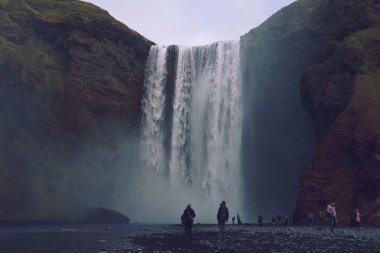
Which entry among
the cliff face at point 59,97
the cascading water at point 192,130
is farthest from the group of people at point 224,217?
the cliff face at point 59,97

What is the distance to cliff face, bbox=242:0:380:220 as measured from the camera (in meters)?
42.8

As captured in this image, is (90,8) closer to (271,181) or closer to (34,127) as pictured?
(34,127)

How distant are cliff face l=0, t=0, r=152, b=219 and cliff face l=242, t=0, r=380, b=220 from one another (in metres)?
17.7

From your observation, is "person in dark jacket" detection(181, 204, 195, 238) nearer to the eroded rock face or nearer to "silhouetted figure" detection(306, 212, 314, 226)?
"silhouetted figure" detection(306, 212, 314, 226)

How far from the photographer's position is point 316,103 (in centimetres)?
5022

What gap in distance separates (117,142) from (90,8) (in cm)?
2159

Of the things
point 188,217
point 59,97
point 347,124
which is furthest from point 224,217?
point 59,97

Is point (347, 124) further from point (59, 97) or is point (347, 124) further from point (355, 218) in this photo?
point (59, 97)

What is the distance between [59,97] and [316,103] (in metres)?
31.4

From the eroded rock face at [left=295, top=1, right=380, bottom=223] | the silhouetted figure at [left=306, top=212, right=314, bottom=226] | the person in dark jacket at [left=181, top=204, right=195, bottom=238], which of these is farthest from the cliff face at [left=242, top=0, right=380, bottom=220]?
the person in dark jacket at [left=181, top=204, right=195, bottom=238]

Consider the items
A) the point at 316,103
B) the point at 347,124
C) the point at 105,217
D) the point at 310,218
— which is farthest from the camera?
the point at 105,217

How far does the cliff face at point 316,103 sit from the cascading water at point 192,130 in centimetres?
233

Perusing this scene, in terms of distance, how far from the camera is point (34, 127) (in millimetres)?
55875

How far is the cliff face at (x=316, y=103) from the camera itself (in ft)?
141
